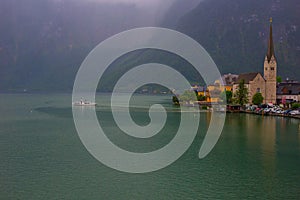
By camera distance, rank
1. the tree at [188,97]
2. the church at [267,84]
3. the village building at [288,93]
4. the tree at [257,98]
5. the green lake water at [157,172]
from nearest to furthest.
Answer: the green lake water at [157,172] → the tree at [257,98] → the village building at [288,93] → the church at [267,84] → the tree at [188,97]

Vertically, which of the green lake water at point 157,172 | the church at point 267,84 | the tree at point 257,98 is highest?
the church at point 267,84

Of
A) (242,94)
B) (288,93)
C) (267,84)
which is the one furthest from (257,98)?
(288,93)

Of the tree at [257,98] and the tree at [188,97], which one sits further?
the tree at [188,97]

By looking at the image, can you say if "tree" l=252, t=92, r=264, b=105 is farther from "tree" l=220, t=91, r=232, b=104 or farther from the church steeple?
"tree" l=220, t=91, r=232, b=104

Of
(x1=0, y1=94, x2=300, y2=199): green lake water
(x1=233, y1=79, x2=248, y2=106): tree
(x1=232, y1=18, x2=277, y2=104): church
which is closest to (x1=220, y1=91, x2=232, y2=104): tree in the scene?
(x1=233, y1=79, x2=248, y2=106): tree

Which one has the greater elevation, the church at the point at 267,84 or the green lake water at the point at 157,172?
the church at the point at 267,84

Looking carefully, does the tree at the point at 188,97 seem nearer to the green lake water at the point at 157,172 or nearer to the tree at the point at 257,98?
the tree at the point at 257,98

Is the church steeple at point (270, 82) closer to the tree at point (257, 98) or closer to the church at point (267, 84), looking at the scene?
the church at point (267, 84)

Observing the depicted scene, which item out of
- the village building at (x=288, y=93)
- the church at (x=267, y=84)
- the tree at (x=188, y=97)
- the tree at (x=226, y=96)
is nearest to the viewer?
the village building at (x=288, y=93)

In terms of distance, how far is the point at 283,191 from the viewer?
2200cm

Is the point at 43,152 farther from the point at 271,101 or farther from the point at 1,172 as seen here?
the point at 271,101

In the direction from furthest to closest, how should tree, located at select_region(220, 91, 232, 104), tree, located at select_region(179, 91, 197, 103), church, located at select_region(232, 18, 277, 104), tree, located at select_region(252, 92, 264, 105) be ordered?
tree, located at select_region(179, 91, 197, 103) < tree, located at select_region(220, 91, 232, 104) < church, located at select_region(232, 18, 277, 104) < tree, located at select_region(252, 92, 264, 105)

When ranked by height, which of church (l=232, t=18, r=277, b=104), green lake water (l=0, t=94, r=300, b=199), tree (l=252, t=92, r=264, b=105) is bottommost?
green lake water (l=0, t=94, r=300, b=199)

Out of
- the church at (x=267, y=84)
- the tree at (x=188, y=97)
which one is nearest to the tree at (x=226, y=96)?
the church at (x=267, y=84)
